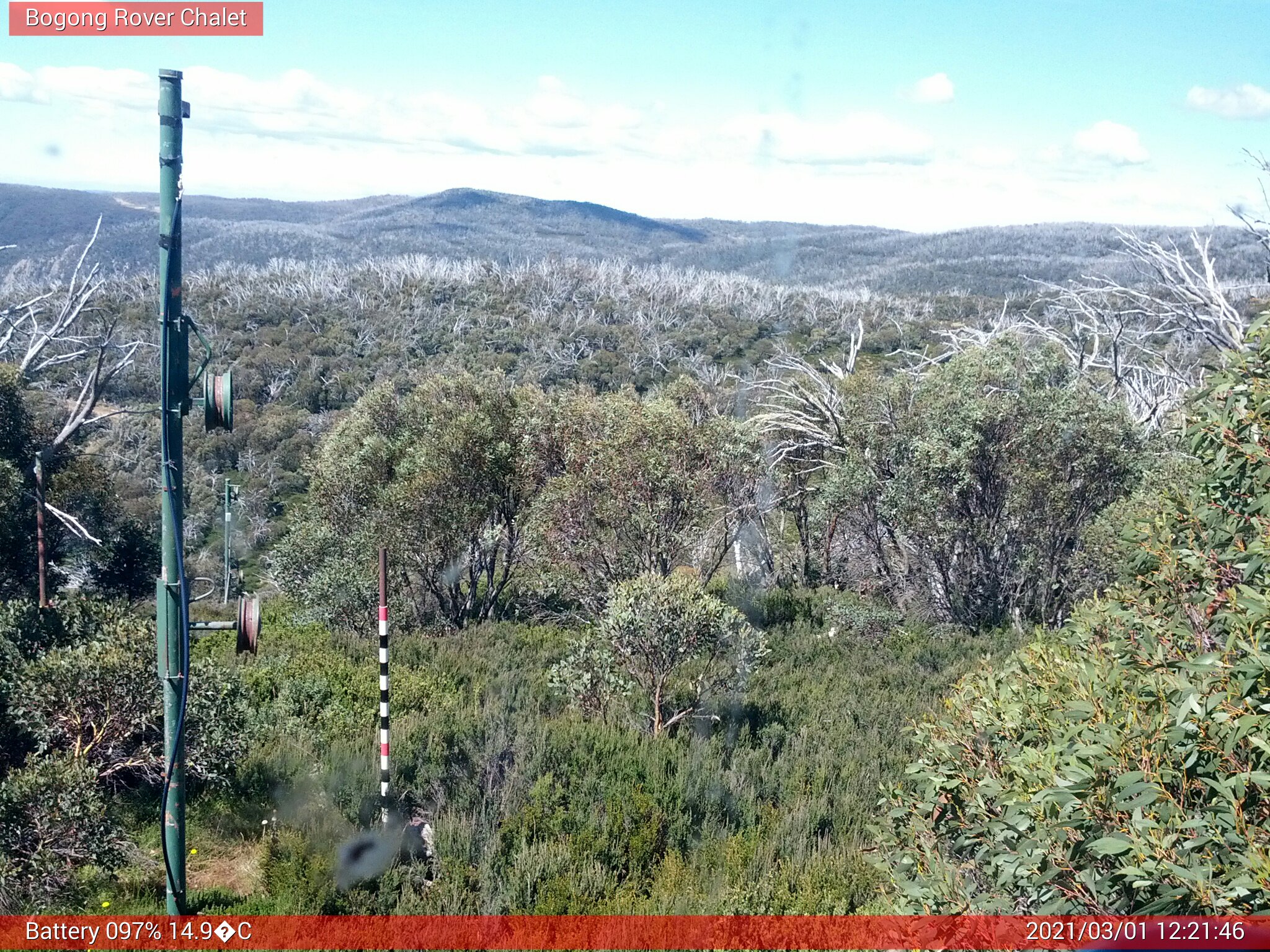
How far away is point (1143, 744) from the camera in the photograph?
323 cm

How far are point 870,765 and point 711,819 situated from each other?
1.82 m

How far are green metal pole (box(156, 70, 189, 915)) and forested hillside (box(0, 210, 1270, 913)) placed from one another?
192cm

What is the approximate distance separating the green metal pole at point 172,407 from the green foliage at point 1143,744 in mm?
3497

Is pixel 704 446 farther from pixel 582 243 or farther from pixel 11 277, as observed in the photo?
pixel 582 243

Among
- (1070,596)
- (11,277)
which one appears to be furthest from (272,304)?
(1070,596)

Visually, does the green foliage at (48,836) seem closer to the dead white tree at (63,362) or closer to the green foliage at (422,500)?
the dead white tree at (63,362)

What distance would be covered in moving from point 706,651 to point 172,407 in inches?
253

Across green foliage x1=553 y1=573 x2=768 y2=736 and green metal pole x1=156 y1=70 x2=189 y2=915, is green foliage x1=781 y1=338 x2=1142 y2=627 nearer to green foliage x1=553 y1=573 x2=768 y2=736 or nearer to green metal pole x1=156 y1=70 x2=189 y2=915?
green foliage x1=553 y1=573 x2=768 y2=736

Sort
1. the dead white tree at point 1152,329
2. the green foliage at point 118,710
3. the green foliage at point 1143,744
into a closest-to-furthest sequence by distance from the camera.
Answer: the green foliage at point 1143,744 → the green foliage at point 118,710 → the dead white tree at point 1152,329

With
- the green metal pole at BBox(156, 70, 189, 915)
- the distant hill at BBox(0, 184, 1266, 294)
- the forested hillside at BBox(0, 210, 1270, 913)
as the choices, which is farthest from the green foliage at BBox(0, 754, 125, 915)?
the distant hill at BBox(0, 184, 1266, 294)

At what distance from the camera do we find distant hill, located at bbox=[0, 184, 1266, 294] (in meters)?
71.1

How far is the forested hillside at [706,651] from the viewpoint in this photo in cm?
372

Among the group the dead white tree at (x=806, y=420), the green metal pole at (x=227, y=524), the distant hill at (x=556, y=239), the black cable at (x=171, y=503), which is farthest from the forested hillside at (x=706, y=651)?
the distant hill at (x=556, y=239)

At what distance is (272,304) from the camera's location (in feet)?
182
